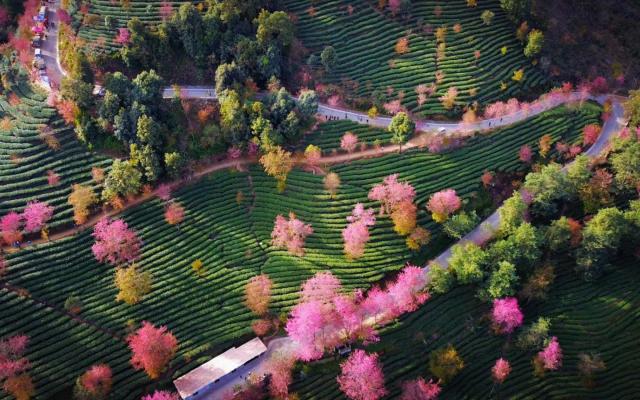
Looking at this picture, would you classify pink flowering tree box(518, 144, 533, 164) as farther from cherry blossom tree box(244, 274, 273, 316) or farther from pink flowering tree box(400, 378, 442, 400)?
cherry blossom tree box(244, 274, 273, 316)

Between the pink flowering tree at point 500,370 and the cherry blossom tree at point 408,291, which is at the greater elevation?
the cherry blossom tree at point 408,291

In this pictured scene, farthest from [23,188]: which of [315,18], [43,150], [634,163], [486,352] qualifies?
[634,163]

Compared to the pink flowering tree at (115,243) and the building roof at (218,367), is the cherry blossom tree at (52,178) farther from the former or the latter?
the building roof at (218,367)

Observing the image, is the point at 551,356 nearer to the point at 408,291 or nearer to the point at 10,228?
the point at 408,291

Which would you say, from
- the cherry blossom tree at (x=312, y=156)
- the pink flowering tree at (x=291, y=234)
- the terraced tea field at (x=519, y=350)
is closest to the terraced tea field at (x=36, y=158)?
the pink flowering tree at (x=291, y=234)

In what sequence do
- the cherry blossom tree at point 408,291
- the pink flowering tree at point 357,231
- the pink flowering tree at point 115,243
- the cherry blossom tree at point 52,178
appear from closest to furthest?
1. the cherry blossom tree at point 408,291
2. the pink flowering tree at point 115,243
3. the pink flowering tree at point 357,231
4. the cherry blossom tree at point 52,178

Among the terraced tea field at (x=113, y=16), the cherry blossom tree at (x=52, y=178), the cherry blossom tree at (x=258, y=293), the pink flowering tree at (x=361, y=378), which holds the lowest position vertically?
the pink flowering tree at (x=361, y=378)

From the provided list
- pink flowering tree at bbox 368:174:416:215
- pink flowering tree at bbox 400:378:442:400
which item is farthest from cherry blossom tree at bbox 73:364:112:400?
pink flowering tree at bbox 368:174:416:215
